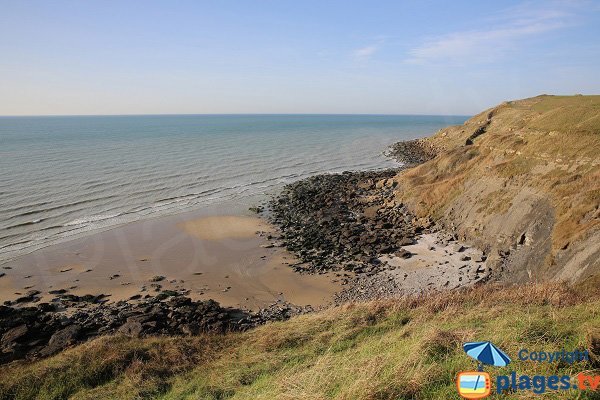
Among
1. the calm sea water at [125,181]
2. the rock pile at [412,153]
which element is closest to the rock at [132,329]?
the calm sea water at [125,181]

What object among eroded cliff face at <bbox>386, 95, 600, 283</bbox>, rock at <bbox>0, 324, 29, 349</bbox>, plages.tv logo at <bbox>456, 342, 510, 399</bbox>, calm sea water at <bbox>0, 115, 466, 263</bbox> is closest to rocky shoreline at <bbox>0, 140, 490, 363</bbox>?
rock at <bbox>0, 324, 29, 349</bbox>

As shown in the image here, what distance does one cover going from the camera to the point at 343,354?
11.0 metres

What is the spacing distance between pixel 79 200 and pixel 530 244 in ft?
135

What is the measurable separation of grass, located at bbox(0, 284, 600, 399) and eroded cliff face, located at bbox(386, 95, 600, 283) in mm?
5712

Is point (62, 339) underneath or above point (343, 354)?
underneath

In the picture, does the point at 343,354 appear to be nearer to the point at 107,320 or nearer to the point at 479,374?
the point at 479,374

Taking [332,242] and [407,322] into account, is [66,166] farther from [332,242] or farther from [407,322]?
[407,322]

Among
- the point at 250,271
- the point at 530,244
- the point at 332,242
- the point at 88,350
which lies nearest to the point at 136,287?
the point at 250,271

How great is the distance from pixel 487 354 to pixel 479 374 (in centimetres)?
83

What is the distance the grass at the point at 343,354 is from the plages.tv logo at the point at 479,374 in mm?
175

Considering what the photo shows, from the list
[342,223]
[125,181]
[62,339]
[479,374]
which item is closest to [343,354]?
[479,374]

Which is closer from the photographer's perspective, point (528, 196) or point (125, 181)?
point (528, 196)

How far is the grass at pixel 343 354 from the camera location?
7801 mm

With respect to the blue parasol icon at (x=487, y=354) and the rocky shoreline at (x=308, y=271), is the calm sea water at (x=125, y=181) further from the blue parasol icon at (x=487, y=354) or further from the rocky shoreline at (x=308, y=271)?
the blue parasol icon at (x=487, y=354)
